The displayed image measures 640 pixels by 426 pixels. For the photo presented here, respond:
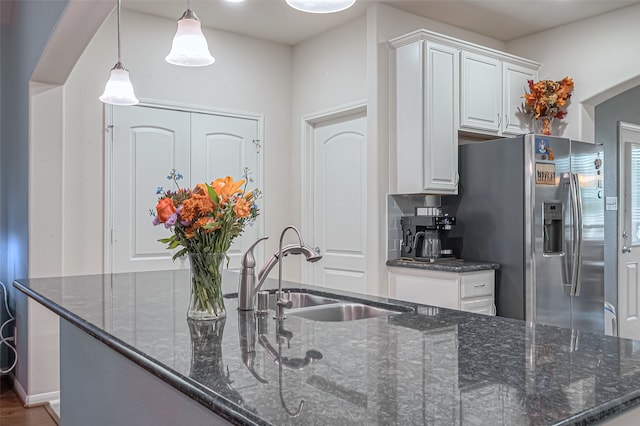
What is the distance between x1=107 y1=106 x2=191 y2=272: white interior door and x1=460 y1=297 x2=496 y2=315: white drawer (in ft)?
6.70

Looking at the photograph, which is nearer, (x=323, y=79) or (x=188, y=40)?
(x=188, y=40)

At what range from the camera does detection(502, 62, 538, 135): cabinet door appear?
432 centimetres

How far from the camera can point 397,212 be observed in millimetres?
4082

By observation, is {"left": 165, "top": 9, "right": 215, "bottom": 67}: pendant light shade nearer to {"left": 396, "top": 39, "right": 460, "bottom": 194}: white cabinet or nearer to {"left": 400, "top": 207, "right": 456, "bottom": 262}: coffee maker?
{"left": 396, "top": 39, "right": 460, "bottom": 194}: white cabinet

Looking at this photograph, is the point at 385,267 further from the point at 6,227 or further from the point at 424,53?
the point at 6,227

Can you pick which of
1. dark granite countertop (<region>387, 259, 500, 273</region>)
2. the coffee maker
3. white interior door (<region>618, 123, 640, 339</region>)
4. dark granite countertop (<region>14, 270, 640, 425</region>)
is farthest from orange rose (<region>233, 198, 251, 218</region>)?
white interior door (<region>618, 123, 640, 339</region>)

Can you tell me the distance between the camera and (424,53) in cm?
379

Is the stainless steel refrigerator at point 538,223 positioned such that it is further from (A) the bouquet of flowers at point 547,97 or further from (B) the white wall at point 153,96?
(B) the white wall at point 153,96

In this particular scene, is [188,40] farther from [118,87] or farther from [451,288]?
[451,288]

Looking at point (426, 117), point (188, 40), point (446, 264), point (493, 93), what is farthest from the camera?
point (493, 93)

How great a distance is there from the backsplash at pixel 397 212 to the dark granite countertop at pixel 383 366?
2115 millimetres

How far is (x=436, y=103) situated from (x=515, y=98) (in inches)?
36.7

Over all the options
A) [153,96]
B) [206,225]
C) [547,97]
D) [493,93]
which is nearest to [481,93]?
[493,93]

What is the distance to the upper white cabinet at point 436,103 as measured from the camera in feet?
12.5
